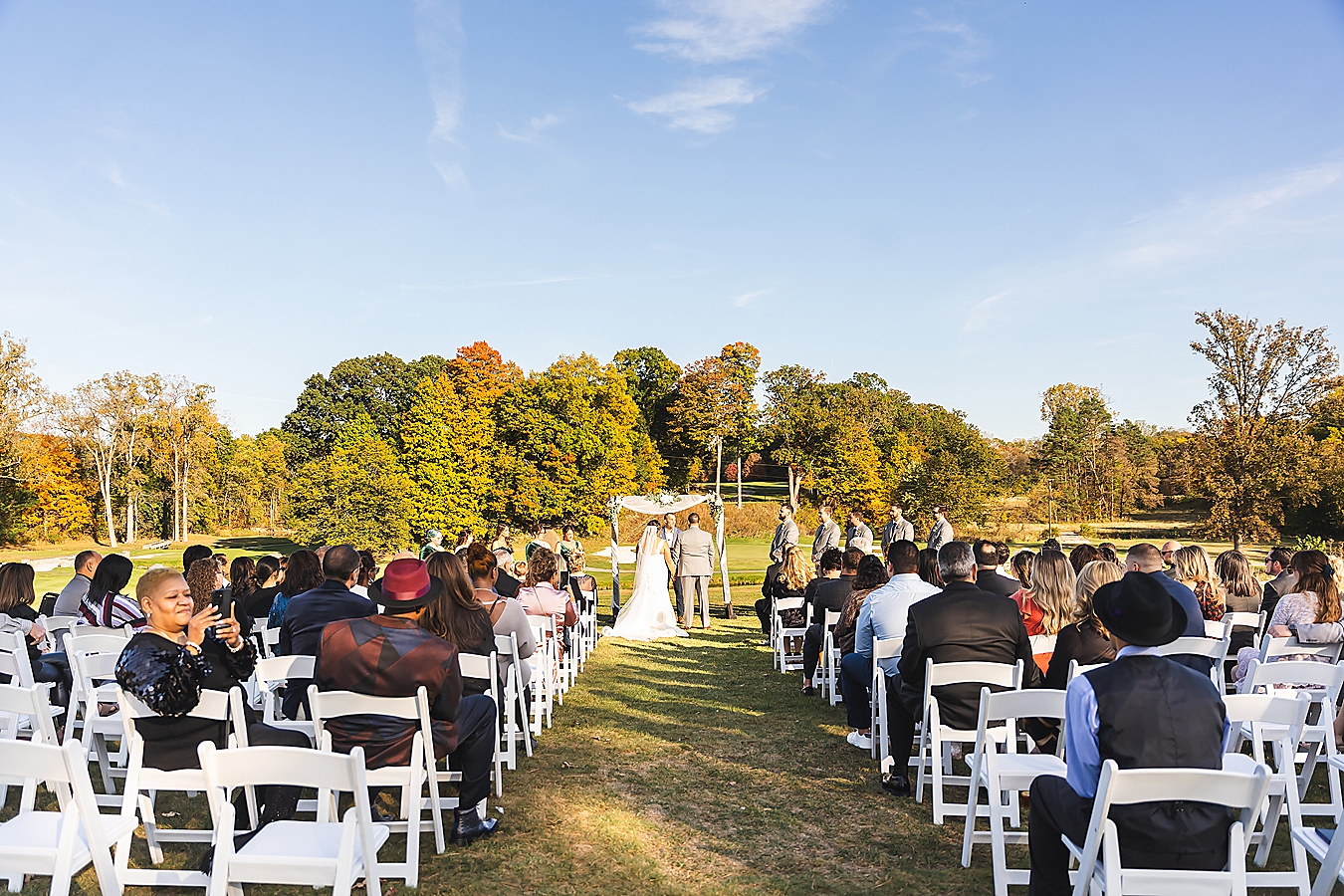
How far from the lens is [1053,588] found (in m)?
6.23

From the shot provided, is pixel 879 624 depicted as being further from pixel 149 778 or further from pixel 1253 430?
pixel 1253 430

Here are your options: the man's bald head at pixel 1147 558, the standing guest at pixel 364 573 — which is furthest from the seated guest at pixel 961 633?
the standing guest at pixel 364 573

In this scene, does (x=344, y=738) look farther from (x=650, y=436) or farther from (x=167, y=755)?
(x=650, y=436)

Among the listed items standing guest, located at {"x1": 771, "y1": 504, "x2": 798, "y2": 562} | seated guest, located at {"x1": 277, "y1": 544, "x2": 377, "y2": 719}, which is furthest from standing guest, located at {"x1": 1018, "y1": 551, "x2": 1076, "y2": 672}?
standing guest, located at {"x1": 771, "y1": 504, "x2": 798, "y2": 562}

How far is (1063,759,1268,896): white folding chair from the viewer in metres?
2.77

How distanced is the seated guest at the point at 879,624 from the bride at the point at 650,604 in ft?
21.5

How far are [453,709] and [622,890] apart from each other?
1.21 metres

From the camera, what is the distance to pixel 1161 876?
2963 mm

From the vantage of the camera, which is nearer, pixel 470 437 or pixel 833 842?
pixel 833 842

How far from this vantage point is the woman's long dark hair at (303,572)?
6.95 meters

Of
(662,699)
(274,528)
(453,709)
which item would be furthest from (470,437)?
(453,709)

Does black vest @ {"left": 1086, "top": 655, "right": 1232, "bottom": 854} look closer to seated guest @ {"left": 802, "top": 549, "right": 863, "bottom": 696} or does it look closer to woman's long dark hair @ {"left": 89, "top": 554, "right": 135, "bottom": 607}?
seated guest @ {"left": 802, "top": 549, "right": 863, "bottom": 696}

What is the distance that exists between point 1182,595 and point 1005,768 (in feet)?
7.40

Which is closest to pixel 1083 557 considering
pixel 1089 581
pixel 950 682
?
pixel 1089 581
